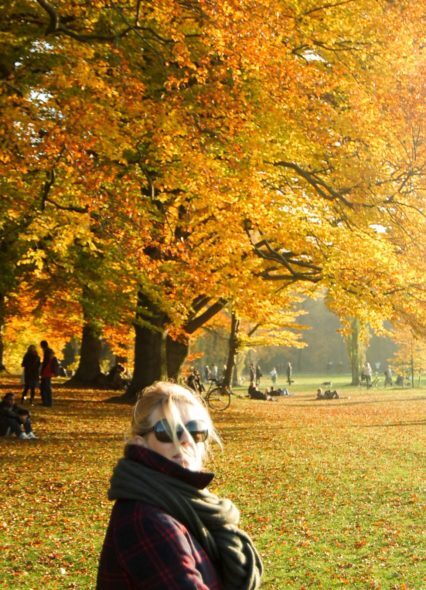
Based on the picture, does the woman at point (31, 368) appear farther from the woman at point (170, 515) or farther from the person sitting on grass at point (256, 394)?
the woman at point (170, 515)

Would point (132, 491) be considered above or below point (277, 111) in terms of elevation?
below

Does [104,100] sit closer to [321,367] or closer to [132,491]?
[132,491]

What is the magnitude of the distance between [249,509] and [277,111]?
303 inches

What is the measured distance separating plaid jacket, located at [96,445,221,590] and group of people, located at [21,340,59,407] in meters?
19.4

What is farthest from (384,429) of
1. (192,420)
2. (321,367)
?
(321,367)

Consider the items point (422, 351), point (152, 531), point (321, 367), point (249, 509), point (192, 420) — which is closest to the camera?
point (152, 531)

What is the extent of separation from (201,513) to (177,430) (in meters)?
0.27

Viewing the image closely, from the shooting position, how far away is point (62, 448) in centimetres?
1478

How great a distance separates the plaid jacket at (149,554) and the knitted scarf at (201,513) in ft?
0.12

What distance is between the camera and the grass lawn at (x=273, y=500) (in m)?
7.40

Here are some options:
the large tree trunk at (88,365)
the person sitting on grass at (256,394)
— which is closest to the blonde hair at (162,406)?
the large tree trunk at (88,365)

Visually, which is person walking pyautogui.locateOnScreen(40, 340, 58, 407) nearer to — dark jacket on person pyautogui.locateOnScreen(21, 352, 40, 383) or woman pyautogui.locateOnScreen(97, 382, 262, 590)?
dark jacket on person pyautogui.locateOnScreen(21, 352, 40, 383)

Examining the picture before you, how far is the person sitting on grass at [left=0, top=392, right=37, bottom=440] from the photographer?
15469 mm

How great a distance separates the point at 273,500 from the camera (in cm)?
1091
